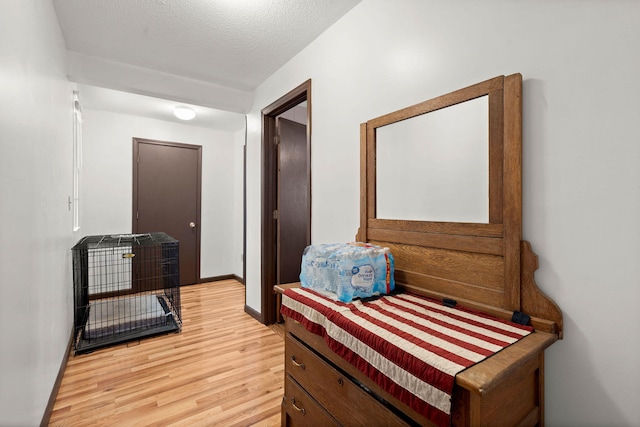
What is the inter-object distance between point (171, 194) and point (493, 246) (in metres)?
4.27

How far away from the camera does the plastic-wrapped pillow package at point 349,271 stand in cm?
128

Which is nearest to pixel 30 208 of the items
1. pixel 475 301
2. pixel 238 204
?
pixel 475 301

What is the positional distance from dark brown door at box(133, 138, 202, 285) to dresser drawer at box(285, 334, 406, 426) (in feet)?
11.5

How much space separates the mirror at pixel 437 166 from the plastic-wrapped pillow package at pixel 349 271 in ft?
0.95

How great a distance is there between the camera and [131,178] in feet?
13.3

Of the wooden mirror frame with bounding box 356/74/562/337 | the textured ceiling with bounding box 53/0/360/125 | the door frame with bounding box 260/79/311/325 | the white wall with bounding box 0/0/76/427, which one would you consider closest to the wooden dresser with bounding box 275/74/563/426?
the wooden mirror frame with bounding box 356/74/562/337

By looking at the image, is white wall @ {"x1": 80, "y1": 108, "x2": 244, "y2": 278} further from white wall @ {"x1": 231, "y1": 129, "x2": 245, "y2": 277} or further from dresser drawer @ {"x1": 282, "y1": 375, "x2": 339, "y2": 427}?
dresser drawer @ {"x1": 282, "y1": 375, "x2": 339, "y2": 427}

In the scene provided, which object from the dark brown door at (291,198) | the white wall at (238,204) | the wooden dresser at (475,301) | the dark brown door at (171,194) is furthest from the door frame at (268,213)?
the dark brown door at (171,194)

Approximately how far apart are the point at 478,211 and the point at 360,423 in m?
0.91

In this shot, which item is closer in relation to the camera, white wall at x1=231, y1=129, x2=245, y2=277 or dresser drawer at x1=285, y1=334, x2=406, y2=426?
dresser drawer at x1=285, y1=334, x2=406, y2=426

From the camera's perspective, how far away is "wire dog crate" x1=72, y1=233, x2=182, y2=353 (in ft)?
8.98

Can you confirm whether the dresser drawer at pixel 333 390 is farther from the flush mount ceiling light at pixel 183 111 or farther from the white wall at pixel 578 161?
the flush mount ceiling light at pixel 183 111

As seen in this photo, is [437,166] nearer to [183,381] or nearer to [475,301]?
[475,301]

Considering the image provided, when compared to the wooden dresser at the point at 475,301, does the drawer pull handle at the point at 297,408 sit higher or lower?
lower
